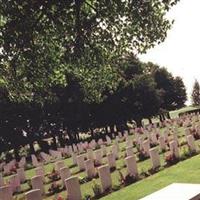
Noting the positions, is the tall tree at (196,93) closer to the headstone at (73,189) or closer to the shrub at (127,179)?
the shrub at (127,179)

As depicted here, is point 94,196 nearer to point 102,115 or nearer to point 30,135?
point 30,135

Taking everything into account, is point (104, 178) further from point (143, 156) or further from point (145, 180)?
point (143, 156)

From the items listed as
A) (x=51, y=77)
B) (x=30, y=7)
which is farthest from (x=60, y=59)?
(x=30, y=7)

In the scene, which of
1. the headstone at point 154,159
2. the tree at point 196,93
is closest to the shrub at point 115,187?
the headstone at point 154,159

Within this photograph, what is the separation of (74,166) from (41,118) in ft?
78.3

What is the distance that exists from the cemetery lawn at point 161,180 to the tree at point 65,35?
529 centimetres

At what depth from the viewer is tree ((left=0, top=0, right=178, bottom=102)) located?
16594 millimetres

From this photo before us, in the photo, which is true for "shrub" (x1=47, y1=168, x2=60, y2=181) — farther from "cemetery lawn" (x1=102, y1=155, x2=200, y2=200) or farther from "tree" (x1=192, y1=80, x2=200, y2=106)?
"tree" (x1=192, y1=80, x2=200, y2=106)

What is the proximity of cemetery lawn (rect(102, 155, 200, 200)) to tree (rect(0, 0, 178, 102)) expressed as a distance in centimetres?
529

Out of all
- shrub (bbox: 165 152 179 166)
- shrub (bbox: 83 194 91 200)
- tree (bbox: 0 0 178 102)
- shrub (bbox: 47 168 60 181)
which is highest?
tree (bbox: 0 0 178 102)

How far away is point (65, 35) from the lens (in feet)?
62.2

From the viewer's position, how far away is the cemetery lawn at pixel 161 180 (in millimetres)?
13586

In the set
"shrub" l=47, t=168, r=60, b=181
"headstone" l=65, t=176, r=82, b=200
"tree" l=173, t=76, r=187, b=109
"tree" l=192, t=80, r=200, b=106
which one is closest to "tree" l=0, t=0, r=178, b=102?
"shrub" l=47, t=168, r=60, b=181

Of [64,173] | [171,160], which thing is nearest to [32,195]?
[64,173]
